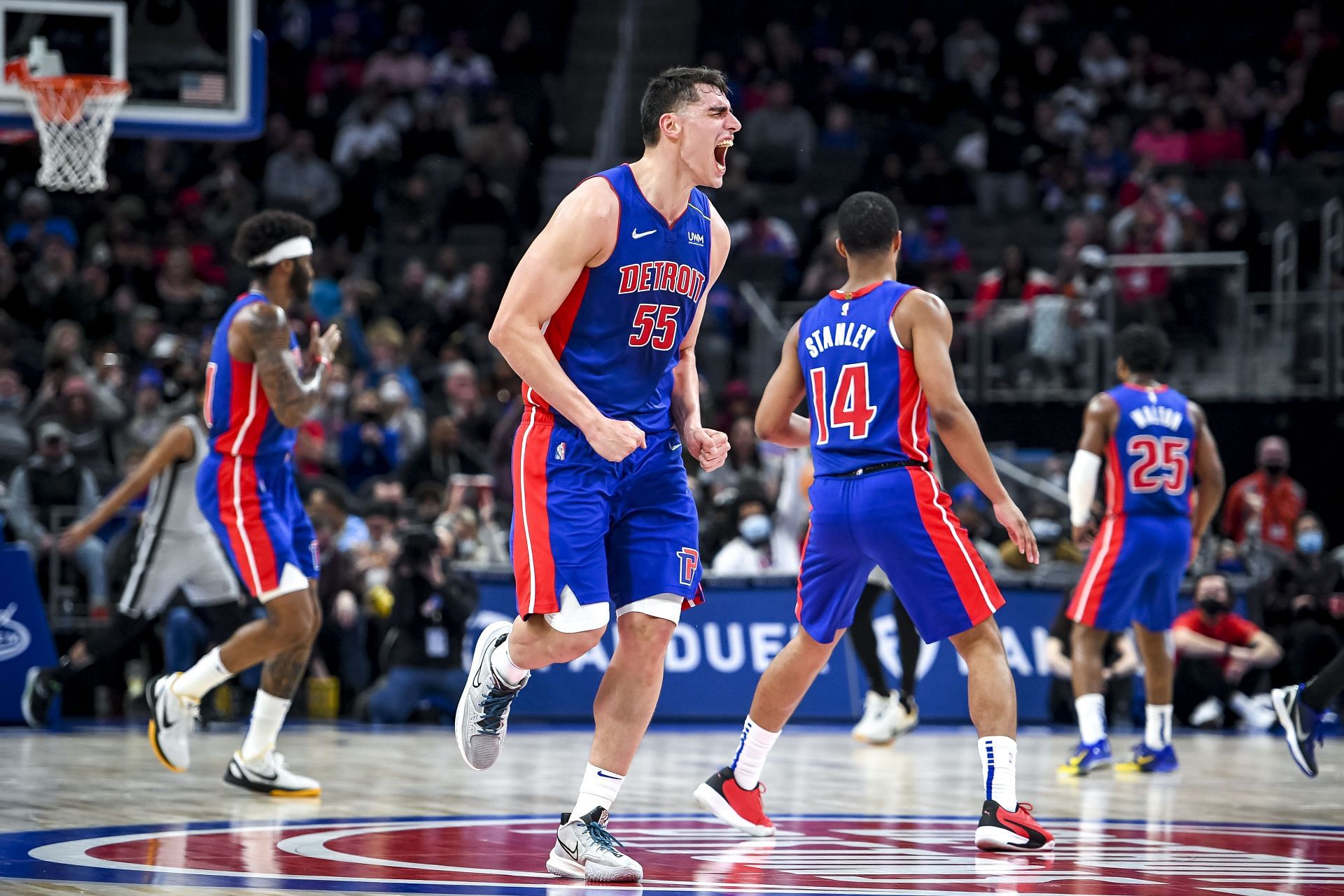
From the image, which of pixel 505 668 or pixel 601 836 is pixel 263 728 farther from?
pixel 601 836

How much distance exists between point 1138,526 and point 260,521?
444cm

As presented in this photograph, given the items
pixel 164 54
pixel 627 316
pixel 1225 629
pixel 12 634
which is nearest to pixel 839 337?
pixel 627 316

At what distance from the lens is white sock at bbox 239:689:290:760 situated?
288 inches

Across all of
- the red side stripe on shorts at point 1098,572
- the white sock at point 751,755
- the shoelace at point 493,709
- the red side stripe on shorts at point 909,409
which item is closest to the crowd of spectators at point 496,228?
the red side stripe on shorts at point 1098,572

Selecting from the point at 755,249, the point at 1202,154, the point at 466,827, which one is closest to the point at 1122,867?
the point at 466,827

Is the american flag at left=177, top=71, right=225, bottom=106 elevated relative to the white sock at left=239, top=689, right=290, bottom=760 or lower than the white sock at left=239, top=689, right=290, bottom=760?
elevated

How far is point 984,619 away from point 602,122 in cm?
1801

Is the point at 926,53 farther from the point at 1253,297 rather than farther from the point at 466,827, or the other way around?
the point at 466,827

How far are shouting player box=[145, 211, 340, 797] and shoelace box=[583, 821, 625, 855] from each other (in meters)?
2.54

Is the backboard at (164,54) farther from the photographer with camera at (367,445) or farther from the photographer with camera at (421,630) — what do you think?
the photographer with camera at (367,445)

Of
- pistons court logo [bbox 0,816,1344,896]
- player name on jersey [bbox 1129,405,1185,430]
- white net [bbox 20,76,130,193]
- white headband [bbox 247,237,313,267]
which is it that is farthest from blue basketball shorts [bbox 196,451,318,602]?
player name on jersey [bbox 1129,405,1185,430]

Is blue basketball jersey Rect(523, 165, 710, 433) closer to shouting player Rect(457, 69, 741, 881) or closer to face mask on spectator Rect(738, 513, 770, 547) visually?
shouting player Rect(457, 69, 741, 881)

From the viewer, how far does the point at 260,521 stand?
23.9 feet

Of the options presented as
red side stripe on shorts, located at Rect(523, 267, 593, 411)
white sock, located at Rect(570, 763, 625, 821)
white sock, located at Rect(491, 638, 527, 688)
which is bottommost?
white sock, located at Rect(570, 763, 625, 821)
